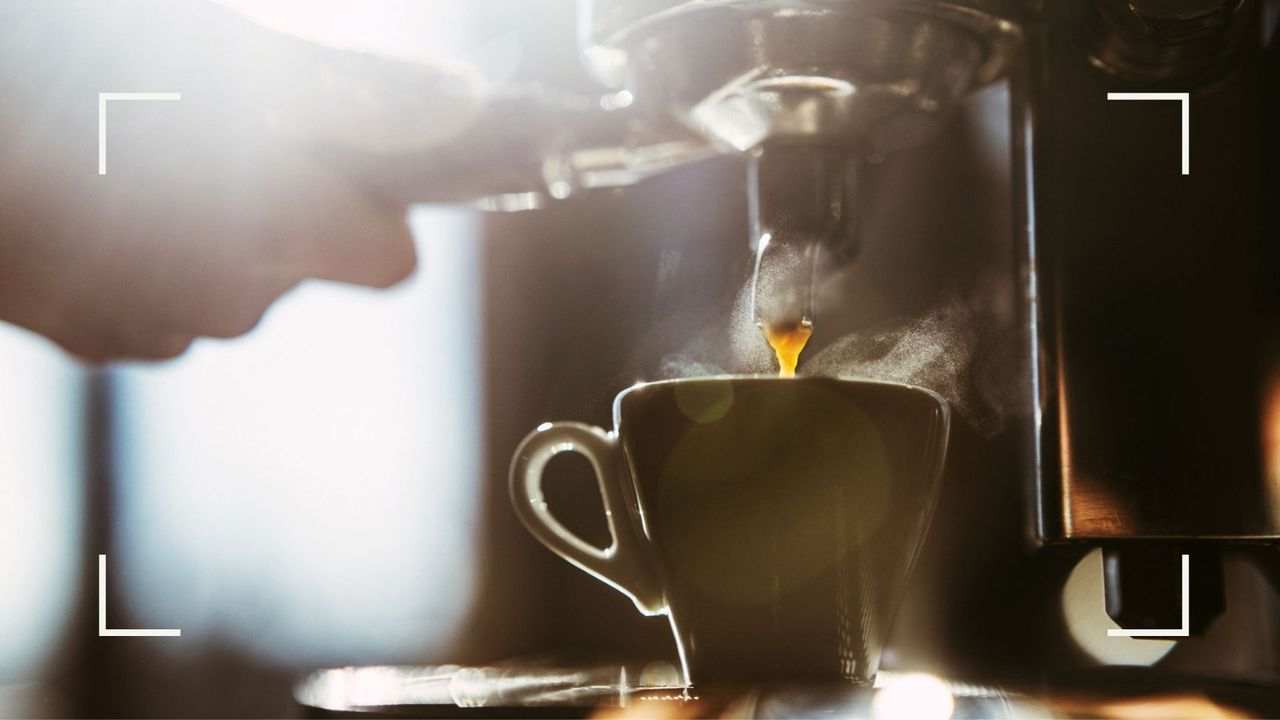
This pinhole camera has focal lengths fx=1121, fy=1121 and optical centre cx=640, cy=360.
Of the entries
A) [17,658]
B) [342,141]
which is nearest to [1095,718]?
[342,141]

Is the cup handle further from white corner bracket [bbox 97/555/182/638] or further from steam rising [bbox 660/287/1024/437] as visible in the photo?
white corner bracket [bbox 97/555/182/638]

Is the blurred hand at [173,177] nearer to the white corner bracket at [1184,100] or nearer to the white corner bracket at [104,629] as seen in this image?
the white corner bracket at [104,629]

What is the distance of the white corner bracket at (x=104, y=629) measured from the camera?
503mm

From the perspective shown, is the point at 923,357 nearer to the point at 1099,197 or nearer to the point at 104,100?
the point at 1099,197

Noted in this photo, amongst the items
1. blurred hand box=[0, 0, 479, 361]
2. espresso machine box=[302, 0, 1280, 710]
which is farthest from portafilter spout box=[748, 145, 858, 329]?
blurred hand box=[0, 0, 479, 361]

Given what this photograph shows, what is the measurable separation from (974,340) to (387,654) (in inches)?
11.6

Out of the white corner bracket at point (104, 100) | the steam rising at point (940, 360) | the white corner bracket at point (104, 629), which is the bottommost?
the white corner bracket at point (104, 629)

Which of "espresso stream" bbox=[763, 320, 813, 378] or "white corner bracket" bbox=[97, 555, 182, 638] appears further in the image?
"white corner bracket" bbox=[97, 555, 182, 638]

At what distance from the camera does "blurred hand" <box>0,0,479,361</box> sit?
1.46 feet

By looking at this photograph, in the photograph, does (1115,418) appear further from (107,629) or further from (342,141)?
(107,629)

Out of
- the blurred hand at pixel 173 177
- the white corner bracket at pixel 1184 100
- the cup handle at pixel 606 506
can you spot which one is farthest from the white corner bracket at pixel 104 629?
the white corner bracket at pixel 1184 100

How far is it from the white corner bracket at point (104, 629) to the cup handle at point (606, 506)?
0.81ft

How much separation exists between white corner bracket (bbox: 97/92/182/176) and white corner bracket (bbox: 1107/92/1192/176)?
0.37 meters

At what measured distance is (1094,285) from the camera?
33 cm
